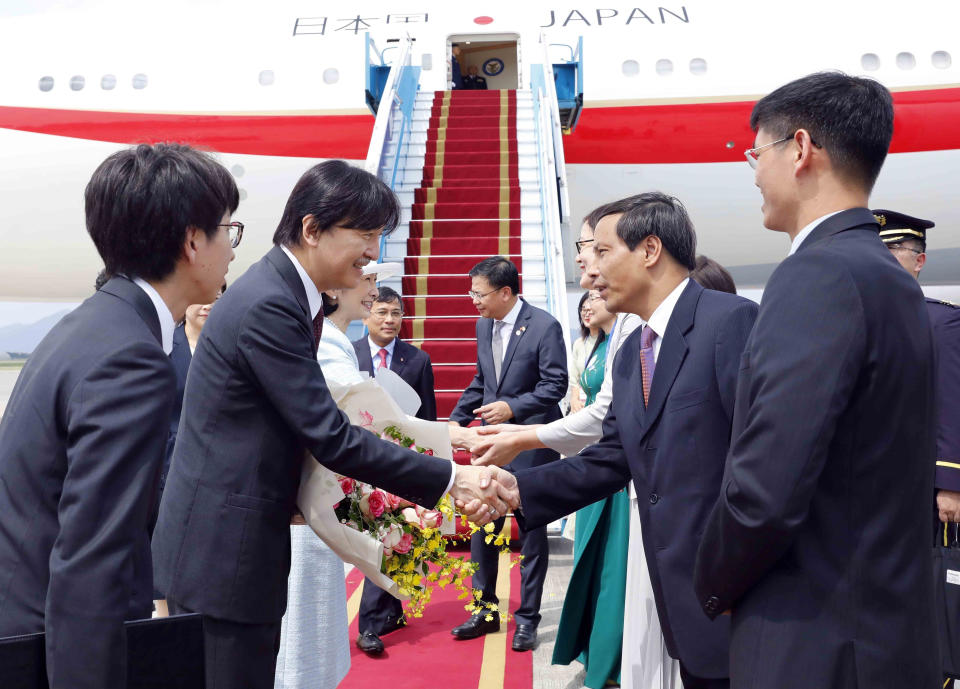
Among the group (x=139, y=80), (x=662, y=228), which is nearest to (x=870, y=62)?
(x=139, y=80)

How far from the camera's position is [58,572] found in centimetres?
121

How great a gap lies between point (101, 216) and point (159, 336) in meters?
0.25

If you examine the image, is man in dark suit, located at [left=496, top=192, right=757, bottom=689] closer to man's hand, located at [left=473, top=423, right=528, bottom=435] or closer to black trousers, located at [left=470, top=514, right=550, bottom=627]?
man's hand, located at [left=473, top=423, right=528, bottom=435]

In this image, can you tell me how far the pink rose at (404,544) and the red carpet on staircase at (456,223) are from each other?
469cm

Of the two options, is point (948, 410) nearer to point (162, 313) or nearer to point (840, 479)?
point (840, 479)

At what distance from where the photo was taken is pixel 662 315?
2225 mm

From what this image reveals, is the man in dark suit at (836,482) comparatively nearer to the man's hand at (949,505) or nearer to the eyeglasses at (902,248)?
the man's hand at (949,505)

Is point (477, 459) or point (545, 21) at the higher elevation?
point (545, 21)

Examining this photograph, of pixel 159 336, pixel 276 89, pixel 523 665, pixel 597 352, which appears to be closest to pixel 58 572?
pixel 159 336

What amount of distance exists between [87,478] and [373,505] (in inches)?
38.1

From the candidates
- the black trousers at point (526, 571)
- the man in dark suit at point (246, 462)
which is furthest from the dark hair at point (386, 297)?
the man in dark suit at point (246, 462)

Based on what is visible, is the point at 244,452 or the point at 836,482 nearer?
the point at 836,482

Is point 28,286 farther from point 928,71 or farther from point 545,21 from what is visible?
point 928,71

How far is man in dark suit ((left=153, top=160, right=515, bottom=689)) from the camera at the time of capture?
69.3 inches
